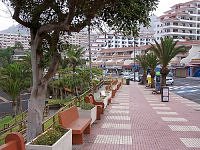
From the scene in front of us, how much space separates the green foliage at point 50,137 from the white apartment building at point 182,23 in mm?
92778

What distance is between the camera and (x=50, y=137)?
779 cm

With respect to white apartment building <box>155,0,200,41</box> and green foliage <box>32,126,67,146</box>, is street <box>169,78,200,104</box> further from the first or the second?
white apartment building <box>155,0,200,41</box>

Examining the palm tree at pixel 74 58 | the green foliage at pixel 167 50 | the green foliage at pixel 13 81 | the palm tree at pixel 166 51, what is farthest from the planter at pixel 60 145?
the palm tree at pixel 74 58

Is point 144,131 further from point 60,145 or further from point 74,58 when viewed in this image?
point 74,58

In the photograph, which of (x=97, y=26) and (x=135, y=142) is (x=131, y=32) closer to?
(x=97, y=26)

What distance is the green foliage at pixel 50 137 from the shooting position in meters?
7.50

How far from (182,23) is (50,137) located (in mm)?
99290

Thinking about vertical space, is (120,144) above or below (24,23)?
below

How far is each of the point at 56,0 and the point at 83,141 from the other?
13.6 feet

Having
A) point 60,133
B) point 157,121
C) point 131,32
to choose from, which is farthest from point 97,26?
point 157,121

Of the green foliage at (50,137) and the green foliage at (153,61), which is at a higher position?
the green foliage at (153,61)

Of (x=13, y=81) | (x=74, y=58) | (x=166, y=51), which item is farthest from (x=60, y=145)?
(x=74, y=58)

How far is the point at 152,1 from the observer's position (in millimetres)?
8883

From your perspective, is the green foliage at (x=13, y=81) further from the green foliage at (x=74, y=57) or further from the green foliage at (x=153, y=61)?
the green foliage at (x=153, y=61)
